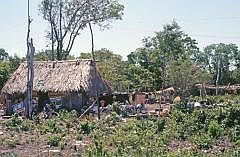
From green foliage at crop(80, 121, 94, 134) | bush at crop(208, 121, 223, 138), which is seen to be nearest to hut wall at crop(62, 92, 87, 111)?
green foliage at crop(80, 121, 94, 134)

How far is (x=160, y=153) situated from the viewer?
12406mm

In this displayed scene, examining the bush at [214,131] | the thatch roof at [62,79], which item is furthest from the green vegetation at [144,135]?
the thatch roof at [62,79]

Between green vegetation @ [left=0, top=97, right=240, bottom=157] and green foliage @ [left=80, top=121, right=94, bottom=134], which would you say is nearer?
green vegetation @ [left=0, top=97, right=240, bottom=157]

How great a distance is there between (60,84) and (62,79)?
500mm

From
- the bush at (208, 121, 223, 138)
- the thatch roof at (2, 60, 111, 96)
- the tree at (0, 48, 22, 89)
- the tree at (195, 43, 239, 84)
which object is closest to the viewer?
the bush at (208, 121, 223, 138)

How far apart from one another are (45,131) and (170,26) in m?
50.2

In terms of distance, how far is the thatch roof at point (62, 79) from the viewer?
31.5m

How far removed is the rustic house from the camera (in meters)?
31.5

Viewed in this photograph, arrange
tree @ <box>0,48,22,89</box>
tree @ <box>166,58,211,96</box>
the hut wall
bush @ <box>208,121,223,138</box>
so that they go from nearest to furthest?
1. bush @ <box>208,121,223,138</box>
2. the hut wall
3. tree @ <box>0,48,22,89</box>
4. tree @ <box>166,58,211,96</box>

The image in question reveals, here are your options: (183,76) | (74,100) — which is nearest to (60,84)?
(74,100)

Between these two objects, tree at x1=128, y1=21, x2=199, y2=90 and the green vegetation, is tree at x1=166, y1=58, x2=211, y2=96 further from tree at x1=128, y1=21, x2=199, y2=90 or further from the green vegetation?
the green vegetation

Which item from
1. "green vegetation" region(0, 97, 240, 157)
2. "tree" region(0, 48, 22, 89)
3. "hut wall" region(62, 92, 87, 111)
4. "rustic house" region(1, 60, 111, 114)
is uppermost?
"tree" region(0, 48, 22, 89)

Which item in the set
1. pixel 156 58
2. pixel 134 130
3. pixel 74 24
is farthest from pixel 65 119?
pixel 156 58

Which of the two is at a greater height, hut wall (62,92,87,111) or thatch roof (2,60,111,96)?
thatch roof (2,60,111,96)
